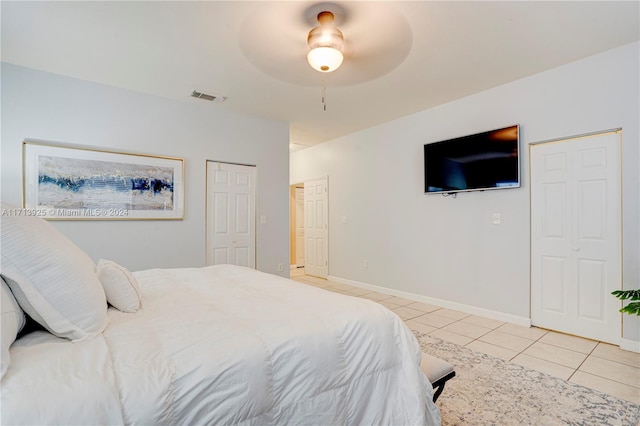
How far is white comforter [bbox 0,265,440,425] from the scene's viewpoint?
819 millimetres

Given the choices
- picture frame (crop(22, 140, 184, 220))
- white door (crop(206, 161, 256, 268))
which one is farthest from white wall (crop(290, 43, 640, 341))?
picture frame (crop(22, 140, 184, 220))

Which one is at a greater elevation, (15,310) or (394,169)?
(394,169)

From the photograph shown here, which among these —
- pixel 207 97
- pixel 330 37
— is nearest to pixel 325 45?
pixel 330 37

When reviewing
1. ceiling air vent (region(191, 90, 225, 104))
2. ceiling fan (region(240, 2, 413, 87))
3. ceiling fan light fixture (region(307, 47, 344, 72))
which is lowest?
ceiling fan light fixture (region(307, 47, 344, 72))

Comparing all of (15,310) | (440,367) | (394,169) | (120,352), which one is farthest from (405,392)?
(394,169)

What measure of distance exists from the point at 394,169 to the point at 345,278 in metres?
2.22

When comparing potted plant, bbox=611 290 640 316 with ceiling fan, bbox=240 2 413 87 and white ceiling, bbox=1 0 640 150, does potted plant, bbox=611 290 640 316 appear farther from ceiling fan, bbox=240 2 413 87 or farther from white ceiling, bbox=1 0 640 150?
ceiling fan, bbox=240 2 413 87

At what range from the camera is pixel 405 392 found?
1359 mm

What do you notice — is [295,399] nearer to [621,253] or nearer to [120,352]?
[120,352]

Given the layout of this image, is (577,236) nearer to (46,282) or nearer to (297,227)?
(46,282)

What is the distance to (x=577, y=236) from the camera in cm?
310

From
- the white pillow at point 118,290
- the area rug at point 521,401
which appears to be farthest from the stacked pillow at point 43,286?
the area rug at point 521,401

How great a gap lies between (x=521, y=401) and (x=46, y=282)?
2609 millimetres

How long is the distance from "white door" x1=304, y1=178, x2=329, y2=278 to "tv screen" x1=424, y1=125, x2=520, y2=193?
2.38 metres
